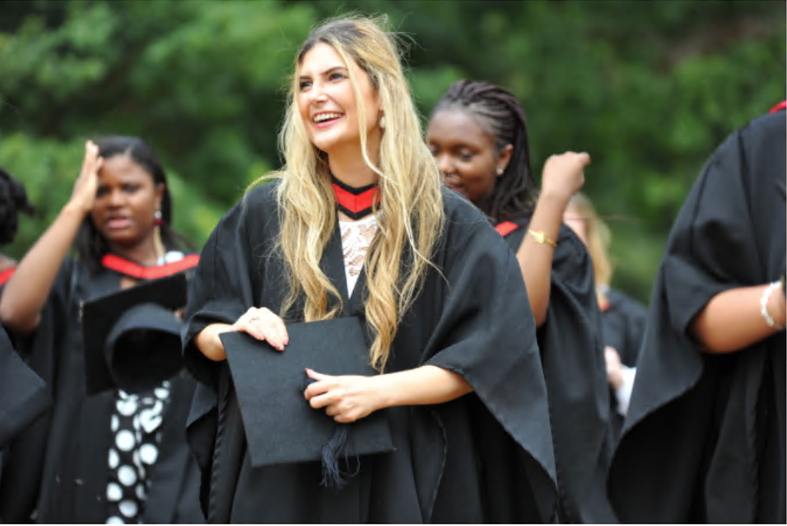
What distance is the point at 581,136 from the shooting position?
12.6 meters

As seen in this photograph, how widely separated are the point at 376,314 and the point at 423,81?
653 centimetres

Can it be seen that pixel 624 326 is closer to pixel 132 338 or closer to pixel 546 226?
pixel 546 226

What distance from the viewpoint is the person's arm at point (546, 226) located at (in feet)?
14.0

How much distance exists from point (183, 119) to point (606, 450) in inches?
223

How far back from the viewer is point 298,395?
316 cm

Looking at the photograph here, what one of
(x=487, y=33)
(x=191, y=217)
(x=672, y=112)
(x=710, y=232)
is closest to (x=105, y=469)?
(x=710, y=232)

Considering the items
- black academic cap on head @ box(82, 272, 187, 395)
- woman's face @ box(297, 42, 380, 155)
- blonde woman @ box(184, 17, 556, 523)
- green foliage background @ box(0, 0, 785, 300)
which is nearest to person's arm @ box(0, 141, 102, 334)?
black academic cap on head @ box(82, 272, 187, 395)

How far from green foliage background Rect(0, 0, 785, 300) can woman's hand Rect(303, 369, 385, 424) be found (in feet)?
9.55

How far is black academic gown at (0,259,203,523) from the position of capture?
187 inches

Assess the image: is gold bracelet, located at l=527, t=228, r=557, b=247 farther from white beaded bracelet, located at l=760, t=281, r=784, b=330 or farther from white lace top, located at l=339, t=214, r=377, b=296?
white beaded bracelet, located at l=760, t=281, r=784, b=330

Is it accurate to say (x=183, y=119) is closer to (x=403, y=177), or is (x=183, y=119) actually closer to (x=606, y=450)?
(x=606, y=450)

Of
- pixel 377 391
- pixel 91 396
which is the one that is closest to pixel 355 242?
pixel 377 391

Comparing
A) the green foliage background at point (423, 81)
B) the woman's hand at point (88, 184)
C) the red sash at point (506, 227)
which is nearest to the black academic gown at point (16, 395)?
the woman's hand at point (88, 184)

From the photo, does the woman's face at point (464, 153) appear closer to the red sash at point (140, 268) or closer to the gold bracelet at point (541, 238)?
the gold bracelet at point (541, 238)
